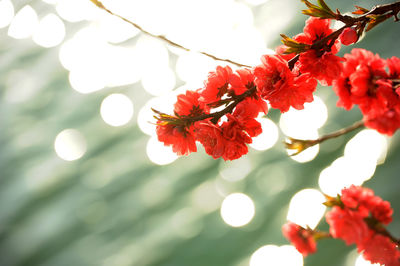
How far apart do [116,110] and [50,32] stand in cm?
86

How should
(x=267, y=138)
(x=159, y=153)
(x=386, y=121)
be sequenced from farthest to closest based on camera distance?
(x=159, y=153) < (x=267, y=138) < (x=386, y=121)

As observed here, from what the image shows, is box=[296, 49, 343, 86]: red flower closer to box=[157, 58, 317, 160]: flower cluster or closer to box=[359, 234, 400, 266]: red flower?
box=[157, 58, 317, 160]: flower cluster

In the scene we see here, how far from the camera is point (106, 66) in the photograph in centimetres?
229

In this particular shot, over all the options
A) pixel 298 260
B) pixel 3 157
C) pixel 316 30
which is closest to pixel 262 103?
pixel 316 30

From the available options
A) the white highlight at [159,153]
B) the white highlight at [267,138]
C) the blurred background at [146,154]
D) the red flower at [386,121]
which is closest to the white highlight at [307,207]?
the blurred background at [146,154]

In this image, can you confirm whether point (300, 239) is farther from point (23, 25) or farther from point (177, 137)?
point (23, 25)

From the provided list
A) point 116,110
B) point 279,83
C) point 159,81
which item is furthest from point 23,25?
point 279,83

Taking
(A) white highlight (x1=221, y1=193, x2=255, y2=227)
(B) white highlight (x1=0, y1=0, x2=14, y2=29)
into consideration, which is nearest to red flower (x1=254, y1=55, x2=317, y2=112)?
(A) white highlight (x1=221, y1=193, x2=255, y2=227)

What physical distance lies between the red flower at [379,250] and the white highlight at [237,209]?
48.6 inches

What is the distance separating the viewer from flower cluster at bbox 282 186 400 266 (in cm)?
42

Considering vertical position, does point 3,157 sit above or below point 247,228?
below

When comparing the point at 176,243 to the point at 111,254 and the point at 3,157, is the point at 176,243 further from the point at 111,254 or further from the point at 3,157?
the point at 3,157

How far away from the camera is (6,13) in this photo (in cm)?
250

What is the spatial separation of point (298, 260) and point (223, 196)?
0.49 metres
